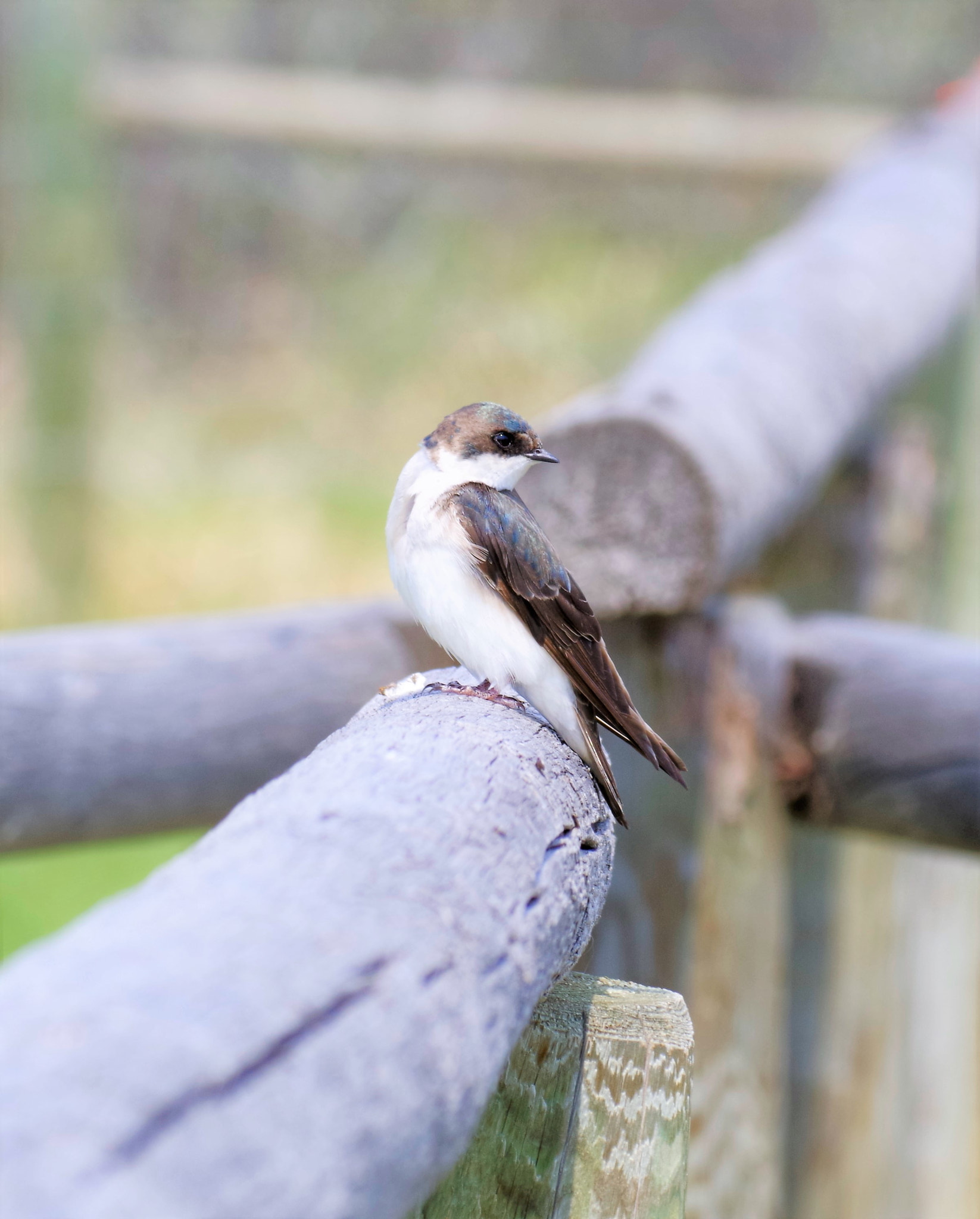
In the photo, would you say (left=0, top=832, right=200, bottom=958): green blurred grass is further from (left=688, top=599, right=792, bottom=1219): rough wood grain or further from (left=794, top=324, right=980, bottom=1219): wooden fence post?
(left=688, top=599, right=792, bottom=1219): rough wood grain

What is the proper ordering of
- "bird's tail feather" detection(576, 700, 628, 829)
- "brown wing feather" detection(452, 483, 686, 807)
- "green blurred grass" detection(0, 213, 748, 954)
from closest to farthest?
"bird's tail feather" detection(576, 700, 628, 829), "brown wing feather" detection(452, 483, 686, 807), "green blurred grass" detection(0, 213, 748, 954)

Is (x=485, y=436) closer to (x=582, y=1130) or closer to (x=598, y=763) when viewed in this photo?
(x=598, y=763)

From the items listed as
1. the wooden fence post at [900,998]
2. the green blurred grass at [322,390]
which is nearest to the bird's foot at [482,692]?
the wooden fence post at [900,998]

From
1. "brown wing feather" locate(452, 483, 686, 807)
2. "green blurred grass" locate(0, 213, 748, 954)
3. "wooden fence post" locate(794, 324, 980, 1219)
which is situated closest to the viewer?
"brown wing feather" locate(452, 483, 686, 807)

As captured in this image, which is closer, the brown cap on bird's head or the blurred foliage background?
the brown cap on bird's head

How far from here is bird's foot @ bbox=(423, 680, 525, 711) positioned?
1332mm

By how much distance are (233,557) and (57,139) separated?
213cm

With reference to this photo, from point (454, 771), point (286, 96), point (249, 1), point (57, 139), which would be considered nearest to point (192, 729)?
point (454, 771)

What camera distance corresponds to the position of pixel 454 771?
0.88m

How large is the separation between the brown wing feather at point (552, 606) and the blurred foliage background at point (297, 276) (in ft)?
10.2

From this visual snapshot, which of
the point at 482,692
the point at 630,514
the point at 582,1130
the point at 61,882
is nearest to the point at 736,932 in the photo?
the point at 630,514

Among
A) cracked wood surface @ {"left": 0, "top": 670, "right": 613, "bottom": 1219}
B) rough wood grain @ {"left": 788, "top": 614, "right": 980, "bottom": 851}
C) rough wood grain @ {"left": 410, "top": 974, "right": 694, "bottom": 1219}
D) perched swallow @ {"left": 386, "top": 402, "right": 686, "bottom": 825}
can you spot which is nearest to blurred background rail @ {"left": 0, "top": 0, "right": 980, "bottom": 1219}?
rough wood grain @ {"left": 788, "top": 614, "right": 980, "bottom": 851}

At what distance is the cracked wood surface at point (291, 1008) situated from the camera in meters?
0.50

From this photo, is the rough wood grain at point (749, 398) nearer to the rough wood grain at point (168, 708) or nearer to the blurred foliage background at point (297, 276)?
the rough wood grain at point (168, 708)
